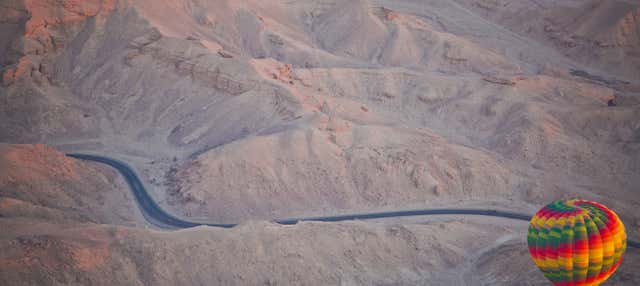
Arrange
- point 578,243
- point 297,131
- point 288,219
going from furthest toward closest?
point 297,131
point 288,219
point 578,243

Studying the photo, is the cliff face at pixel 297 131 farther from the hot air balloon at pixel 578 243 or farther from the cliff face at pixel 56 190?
the hot air balloon at pixel 578 243

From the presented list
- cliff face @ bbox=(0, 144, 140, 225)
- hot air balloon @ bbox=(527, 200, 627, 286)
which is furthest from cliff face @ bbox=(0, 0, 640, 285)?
hot air balloon @ bbox=(527, 200, 627, 286)

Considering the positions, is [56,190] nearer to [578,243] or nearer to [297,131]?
[297,131]

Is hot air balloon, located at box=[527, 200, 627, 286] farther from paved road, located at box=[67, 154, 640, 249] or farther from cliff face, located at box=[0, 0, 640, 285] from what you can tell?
paved road, located at box=[67, 154, 640, 249]

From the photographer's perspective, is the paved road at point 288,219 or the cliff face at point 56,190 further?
the paved road at point 288,219

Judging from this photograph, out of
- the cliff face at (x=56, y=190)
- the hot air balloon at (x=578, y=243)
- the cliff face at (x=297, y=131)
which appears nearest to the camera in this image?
the hot air balloon at (x=578, y=243)

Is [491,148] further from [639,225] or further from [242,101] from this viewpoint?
[242,101]

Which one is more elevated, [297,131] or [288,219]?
[297,131]

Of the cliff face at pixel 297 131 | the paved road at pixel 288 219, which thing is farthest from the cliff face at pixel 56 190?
the paved road at pixel 288 219

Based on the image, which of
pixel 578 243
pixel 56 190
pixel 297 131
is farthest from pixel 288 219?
pixel 578 243
